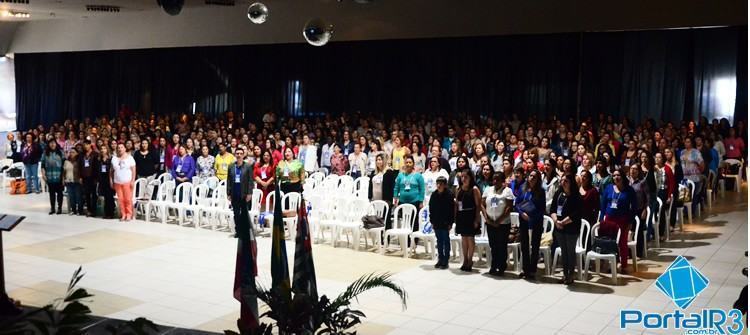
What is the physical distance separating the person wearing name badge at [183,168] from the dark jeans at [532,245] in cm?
635

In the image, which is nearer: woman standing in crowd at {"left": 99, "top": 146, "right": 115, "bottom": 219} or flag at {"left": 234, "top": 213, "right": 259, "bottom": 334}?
flag at {"left": 234, "top": 213, "right": 259, "bottom": 334}

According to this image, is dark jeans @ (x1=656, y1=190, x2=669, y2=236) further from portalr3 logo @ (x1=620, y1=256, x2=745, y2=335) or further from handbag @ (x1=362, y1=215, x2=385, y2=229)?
handbag @ (x1=362, y1=215, x2=385, y2=229)

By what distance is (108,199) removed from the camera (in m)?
13.5

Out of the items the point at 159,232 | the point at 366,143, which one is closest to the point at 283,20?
the point at 366,143

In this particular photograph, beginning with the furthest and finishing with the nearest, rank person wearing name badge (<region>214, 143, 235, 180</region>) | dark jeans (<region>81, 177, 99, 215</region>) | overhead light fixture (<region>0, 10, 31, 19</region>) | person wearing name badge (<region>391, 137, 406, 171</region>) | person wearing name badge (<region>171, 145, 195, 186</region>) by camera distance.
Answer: overhead light fixture (<region>0, 10, 31, 19</region>) → dark jeans (<region>81, 177, 99, 215</region>) → person wearing name badge (<region>171, 145, 195, 186</region>) → person wearing name badge (<region>214, 143, 235, 180</region>) → person wearing name badge (<region>391, 137, 406, 171</region>)

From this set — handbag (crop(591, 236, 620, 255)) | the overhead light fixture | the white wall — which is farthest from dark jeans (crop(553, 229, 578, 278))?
the overhead light fixture

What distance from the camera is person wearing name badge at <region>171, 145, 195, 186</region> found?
13516mm

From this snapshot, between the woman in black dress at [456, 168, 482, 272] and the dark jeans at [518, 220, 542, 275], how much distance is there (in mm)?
541

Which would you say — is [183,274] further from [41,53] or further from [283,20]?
[41,53]

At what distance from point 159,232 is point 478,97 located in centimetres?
980

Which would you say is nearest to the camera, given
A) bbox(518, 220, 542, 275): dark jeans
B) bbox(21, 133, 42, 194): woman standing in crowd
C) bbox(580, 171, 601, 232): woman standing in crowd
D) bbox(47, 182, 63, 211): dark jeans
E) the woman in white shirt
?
bbox(580, 171, 601, 232): woman standing in crowd

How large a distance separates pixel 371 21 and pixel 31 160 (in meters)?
7.89

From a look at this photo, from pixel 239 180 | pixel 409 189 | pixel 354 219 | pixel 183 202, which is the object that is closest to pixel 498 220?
pixel 409 189

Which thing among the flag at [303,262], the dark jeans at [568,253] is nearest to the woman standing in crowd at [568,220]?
the dark jeans at [568,253]
